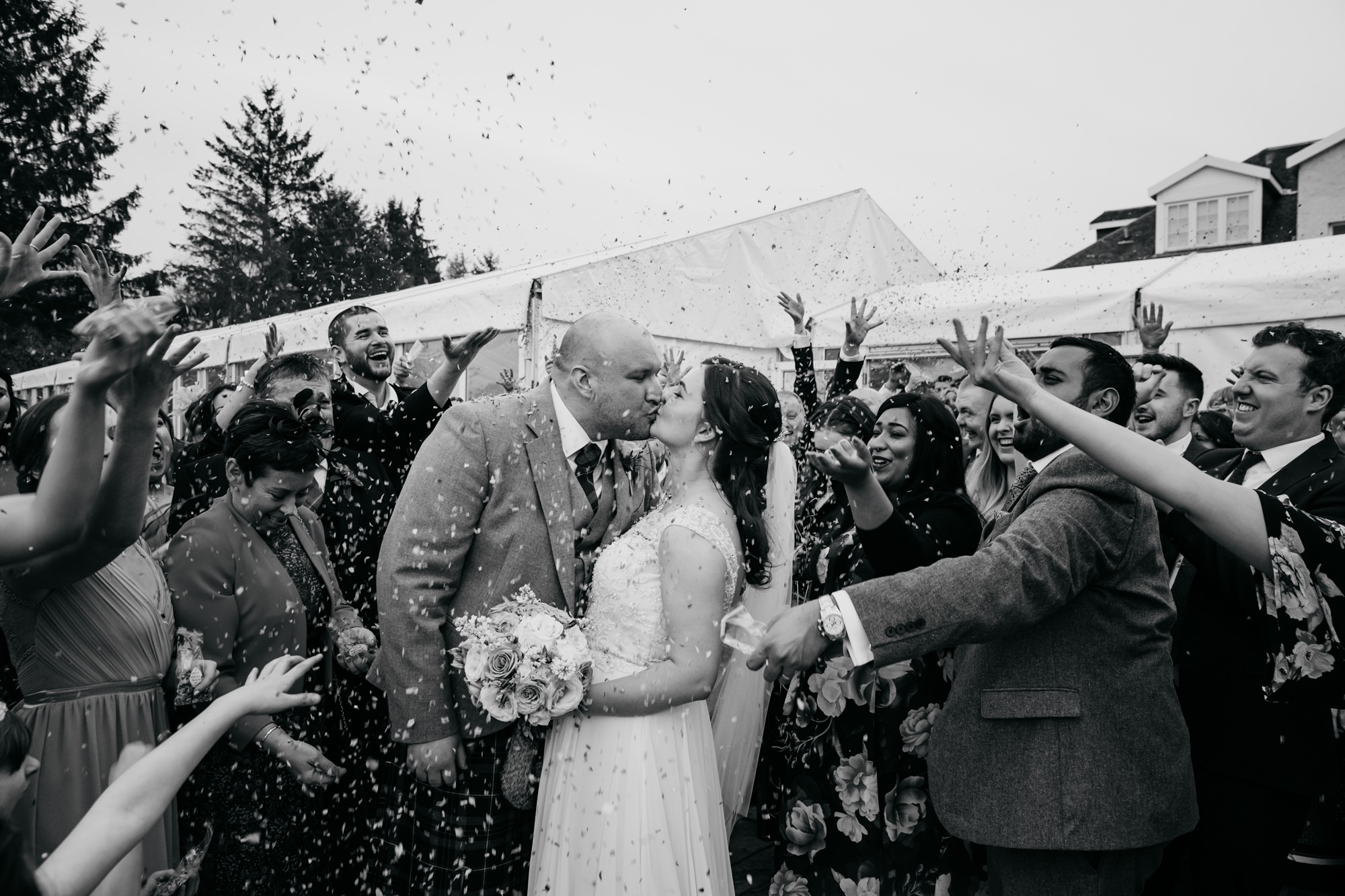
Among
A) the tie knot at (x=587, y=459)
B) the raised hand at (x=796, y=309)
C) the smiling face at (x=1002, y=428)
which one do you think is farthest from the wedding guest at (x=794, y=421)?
the tie knot at (x=587, y=459)

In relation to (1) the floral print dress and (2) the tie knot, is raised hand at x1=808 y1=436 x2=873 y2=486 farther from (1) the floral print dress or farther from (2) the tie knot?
(2) the tie knot

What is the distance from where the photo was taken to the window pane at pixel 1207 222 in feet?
71.7

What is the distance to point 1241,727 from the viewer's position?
301cm

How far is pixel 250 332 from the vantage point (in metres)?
13.3

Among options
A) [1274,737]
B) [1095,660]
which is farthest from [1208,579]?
[1095,660]

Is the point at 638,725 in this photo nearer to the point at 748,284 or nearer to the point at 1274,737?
the point at 1274,737

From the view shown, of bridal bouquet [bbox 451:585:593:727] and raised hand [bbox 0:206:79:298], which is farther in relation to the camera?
bridal bouquet [bbox 451:585:593:727]

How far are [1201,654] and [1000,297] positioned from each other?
6.76m

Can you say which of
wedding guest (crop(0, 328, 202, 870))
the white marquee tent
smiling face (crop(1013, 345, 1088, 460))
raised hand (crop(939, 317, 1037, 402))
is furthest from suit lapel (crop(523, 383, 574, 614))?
the white marquee tent

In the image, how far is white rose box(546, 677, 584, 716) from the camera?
2.67 metres

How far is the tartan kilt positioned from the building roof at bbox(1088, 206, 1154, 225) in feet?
95.4

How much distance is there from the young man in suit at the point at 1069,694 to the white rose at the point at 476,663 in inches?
36.6

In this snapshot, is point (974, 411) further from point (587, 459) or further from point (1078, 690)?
point (1078, 690)

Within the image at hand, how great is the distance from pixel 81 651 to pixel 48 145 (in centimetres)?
2797
